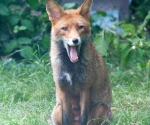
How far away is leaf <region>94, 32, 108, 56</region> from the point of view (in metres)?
7.54

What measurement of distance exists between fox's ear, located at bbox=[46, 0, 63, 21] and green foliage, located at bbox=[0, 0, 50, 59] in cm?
252

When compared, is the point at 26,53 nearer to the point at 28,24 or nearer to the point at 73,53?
the point at 28,24

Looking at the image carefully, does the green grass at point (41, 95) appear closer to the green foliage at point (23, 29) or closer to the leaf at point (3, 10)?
the green foliage at point (23, 29)

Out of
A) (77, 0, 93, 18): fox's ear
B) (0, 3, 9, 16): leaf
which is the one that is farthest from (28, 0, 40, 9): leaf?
(77, 0, 93, 18): fox's ear

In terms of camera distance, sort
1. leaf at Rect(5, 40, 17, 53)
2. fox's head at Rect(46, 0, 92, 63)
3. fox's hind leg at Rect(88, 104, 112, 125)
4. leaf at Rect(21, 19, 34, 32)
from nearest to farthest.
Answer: fox's head at Rect(46, 0, 92, 63), fox's hind leg at Rect(88, 104, 112, 125), leaf at Rect(5, 40, 17, 53), leaf at Rect(21, 19, 34, 32)

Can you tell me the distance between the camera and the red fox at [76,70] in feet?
16.0

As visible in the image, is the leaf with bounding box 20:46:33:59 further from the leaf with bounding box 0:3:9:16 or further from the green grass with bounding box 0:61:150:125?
the leaf with bounding box 0:3:9:16

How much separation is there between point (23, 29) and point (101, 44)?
1.30m

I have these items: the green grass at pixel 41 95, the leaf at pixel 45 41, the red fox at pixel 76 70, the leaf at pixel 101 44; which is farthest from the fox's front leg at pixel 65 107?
the leaf at pixel 45 41

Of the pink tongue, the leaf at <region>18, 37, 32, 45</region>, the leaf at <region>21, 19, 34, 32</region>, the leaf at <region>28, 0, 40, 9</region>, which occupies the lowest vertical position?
the leaf at <region>18, 37, 32, 45</region>

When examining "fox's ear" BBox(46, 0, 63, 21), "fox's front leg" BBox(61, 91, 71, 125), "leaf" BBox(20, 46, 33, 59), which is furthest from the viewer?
"leaf" BBox(20, 46, 33, 59)

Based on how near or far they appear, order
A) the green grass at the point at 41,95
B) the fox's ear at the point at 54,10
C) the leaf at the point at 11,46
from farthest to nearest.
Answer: the leaf at the point at 11,46, the green grass at the point at 41,95, the fox's ear at the point at 54,10

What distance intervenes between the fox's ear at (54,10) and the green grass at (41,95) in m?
1.26

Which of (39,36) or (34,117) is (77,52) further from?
(39,36)
